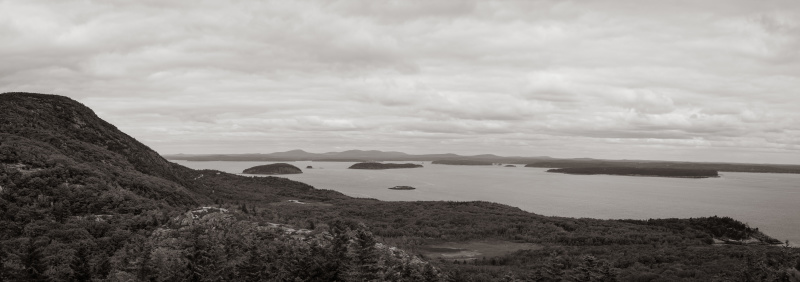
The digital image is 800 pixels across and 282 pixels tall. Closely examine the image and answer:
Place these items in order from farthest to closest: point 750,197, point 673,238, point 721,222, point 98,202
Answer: point 750,197
point 721,222
point 673,238
point 98,202

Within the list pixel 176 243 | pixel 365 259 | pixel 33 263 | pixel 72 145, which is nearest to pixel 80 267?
pixel 33 263

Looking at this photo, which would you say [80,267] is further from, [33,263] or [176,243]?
[176,243]

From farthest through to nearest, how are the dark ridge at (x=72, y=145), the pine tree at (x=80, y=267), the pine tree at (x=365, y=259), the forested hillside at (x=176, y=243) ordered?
the dark ridge at (x=72, y=145)
the pine tree at (x=365, y=259)
the forested hillside at (x=176, y=243)
the pine tree at (x=80, y=267)

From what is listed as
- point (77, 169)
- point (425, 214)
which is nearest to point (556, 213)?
point (425, 214)

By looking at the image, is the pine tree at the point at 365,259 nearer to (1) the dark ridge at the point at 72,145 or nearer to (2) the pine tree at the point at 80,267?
(2) the pine tree at the point at 80,267

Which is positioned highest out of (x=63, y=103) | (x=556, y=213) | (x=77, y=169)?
(x=63, y=103)

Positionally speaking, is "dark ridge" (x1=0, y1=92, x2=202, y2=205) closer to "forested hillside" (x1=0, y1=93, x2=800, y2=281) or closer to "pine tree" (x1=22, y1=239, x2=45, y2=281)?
"forested hillside" (x1=0, y1=93, x2=800, y2=281)

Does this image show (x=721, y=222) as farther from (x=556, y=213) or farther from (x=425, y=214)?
(x=425, y=214)

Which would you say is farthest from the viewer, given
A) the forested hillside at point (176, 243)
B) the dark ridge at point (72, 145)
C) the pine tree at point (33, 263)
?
the dark ridge at point (72, 145)

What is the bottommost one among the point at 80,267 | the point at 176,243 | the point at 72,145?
the point at 80,267

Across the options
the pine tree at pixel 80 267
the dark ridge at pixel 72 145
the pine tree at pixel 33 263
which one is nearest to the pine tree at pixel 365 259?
the pine tree at pixel 80 267

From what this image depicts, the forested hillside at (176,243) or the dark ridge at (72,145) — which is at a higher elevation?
the dark ridge at (72,145)
